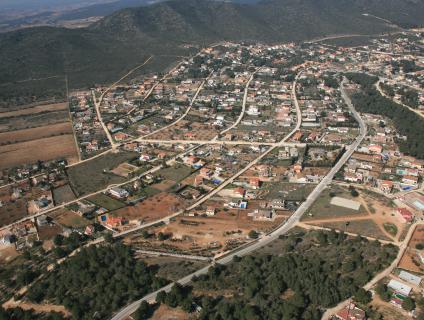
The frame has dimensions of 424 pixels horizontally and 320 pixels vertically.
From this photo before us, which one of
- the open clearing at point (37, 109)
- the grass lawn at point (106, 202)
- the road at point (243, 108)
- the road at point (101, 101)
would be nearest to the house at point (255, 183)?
the grass lawn at point (106, 202)

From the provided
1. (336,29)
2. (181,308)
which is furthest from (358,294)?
(336,29)

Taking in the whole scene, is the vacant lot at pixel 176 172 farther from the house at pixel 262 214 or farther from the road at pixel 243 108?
the road at pixel 243 108

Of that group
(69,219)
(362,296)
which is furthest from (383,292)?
(69,219)

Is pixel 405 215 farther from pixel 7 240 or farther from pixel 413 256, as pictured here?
pixel 7 240

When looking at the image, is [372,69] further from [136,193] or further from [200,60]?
[136,193]

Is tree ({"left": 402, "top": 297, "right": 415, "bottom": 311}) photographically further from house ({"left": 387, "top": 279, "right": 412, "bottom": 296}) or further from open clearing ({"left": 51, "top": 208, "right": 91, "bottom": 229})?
open clearing ({"left": 51, "top": 208, "right": 91, "bottom": 229})

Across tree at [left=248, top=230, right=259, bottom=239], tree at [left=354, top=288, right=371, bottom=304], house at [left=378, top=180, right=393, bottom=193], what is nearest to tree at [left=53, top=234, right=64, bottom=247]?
tree at [left=248, top=230, right=259, bottom=239]

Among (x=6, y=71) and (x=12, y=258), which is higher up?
(x=6, y=71)
